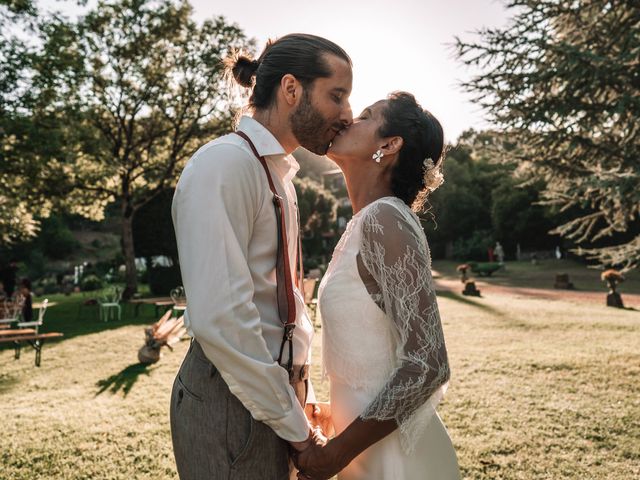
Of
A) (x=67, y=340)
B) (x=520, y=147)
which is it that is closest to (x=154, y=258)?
(x=67, y=340)

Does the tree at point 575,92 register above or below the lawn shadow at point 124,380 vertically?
above

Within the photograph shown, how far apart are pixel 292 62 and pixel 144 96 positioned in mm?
23669

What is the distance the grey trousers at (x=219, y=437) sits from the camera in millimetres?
1729

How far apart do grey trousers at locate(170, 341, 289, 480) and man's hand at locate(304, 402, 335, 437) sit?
46 cm

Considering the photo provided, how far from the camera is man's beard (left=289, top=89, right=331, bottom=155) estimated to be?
2064mm

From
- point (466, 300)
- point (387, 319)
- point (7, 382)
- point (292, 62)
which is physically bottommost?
point (7, 382)

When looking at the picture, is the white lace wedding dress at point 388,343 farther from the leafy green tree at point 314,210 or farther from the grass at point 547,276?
the leafy green tree at point 314,210

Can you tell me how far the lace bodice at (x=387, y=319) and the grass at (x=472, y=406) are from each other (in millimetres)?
3298

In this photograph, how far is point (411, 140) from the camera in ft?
7.91

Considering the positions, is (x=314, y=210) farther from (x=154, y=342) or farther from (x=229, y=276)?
(x=229, y=276)

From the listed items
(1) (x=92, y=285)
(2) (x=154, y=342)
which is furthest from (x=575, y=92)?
(1) (x=92, y=285)

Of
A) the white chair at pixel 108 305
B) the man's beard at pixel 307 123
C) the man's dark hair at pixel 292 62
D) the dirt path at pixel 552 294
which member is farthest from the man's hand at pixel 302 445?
the dirt path at pixel 552 294

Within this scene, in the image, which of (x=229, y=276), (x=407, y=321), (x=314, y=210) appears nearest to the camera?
(x=229, y=276)

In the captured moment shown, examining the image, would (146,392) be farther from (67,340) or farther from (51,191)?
(51,191)
